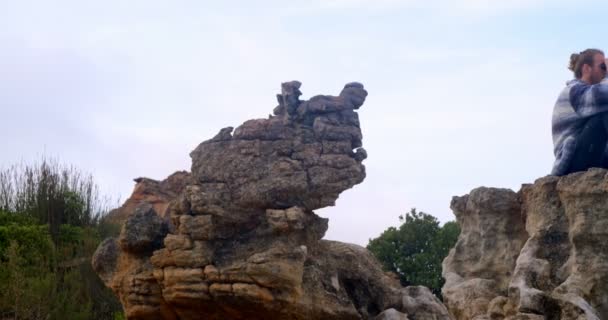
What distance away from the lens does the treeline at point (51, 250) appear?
21.1 m

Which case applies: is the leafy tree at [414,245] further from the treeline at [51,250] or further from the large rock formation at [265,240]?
the large rock formation at [265,240]

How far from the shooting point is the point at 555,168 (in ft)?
31.5

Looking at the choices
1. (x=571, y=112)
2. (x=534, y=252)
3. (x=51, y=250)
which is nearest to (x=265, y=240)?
(x=534, y=252)

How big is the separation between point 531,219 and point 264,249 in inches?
154

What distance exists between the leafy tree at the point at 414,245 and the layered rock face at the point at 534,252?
21.9 meters

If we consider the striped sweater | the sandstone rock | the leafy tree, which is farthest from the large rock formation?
the leafy tree

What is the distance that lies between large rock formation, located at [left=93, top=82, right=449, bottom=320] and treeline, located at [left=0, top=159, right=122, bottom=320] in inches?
306

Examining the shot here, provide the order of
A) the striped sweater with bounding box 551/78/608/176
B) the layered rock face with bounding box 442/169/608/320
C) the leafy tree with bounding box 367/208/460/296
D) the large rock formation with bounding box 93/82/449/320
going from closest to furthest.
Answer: the layered rock face with bounding box 442/169/608/320 < the striped sweater with bounding box 551/78/608/176 < the large rock formation with bounding box 93/82/449/320 < the leafy tree with bounding box 367/208/460/296

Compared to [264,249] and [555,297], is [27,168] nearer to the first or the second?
[264,249]

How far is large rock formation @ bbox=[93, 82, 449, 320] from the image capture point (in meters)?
12.2

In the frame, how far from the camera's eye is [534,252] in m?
9.12

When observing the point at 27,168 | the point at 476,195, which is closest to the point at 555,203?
the point at 476,195

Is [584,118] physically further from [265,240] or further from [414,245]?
[414,245]

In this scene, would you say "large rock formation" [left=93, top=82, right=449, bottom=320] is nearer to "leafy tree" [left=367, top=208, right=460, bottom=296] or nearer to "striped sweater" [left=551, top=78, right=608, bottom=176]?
"striped sweater" [left=551, top=78, right=608, bottom=176]
